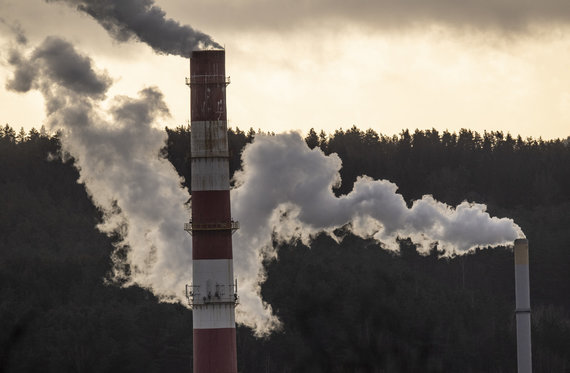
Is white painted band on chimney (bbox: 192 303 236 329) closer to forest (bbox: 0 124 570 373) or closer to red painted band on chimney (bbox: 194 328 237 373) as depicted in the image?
red painted band on chimney (bbox: 194 328 237 373)

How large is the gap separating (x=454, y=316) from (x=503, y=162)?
224 feet

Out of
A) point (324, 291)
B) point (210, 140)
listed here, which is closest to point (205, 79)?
point (210, 140)

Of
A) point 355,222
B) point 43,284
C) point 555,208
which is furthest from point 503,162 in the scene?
point 355,222

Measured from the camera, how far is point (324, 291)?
77812 mm

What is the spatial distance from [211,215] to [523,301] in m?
17.5

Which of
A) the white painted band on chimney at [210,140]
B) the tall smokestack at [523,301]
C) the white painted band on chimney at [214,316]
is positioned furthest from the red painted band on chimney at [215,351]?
the tall smokestack at [523,301]

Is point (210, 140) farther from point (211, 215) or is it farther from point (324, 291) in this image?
point (324, 291)

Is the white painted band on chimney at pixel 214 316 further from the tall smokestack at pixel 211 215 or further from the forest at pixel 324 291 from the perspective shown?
the forest at pixel 324 291

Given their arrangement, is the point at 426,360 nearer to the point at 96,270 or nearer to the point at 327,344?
the point at 327,344

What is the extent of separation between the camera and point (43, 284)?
8694cm

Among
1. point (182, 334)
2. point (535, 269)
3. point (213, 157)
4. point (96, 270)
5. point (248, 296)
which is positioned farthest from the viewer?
point (535, 269)

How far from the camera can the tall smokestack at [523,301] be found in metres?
55.4

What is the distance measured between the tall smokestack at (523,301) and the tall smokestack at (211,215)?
15369 millimetres

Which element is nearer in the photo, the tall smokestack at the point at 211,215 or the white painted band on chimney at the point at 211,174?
the white painted band on chimney at the point at 211,174
